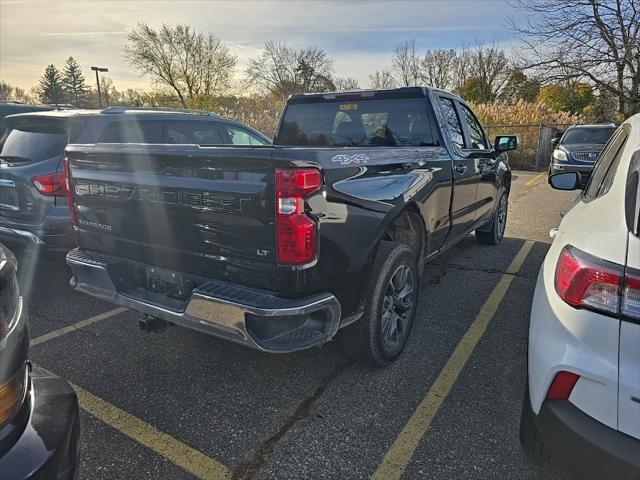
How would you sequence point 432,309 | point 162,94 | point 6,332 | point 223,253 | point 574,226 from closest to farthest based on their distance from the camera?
point 6,332 → point 574,226 → point 223,253 → point 432,309 → point 162,94

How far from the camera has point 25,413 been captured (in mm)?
1640

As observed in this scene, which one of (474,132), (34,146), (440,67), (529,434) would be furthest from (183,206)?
(440,67)

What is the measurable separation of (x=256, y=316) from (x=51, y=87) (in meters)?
70.2

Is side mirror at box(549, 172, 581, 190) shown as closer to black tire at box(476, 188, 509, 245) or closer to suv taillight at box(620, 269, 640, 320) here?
black tire at box(476, 188, 509, 245)

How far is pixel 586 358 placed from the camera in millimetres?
1604

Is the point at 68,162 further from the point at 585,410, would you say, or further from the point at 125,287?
the point at 585,410

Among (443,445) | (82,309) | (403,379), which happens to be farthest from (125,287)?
(443,445)

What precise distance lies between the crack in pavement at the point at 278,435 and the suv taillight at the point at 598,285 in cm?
163

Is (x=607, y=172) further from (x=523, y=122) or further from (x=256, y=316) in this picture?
(x=523, y=122)

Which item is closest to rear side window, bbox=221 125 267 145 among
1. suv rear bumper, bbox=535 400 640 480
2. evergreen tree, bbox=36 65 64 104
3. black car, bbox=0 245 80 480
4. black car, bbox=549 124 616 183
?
black car, bbox=0 245 80 480

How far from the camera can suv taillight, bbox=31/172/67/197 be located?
432cm

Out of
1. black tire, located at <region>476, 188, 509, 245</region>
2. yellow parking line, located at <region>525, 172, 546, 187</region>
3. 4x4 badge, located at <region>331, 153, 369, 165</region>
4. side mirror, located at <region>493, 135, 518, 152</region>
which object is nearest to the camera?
4x4 badge, located at <region>331, 153, 369, 165</region>

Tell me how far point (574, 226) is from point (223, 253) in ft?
5.92

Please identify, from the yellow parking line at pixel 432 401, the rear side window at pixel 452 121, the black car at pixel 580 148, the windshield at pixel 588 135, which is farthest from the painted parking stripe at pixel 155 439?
the windshield at pixel 588 135
